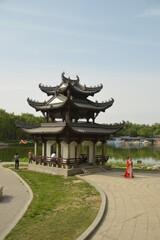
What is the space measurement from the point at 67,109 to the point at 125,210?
12.8 m

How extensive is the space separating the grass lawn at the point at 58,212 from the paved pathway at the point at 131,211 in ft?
2.33

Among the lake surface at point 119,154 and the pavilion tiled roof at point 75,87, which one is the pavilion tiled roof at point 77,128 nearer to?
the pavilion tiled roof at point 75,87

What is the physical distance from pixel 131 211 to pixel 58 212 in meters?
3.12

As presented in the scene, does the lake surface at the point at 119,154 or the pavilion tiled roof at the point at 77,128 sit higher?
the pavilion tiled roof at the point at 77,128

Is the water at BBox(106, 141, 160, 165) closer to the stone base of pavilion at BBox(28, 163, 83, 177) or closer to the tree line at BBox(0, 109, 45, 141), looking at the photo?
the stone base of pavilion at BBox(28, 163, 83, 177)

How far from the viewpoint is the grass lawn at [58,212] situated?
7.94 meters

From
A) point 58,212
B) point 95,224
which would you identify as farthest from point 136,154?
point 95,224

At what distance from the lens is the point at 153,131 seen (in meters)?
157

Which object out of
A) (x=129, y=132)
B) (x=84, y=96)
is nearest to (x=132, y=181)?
(x=84, y=96)

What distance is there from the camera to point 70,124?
21.5m

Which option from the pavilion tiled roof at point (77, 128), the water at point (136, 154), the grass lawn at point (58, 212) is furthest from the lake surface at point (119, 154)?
the grass lawn at point (58, 212)

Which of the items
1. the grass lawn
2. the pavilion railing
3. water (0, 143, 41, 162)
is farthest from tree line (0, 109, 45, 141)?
the grass lawn

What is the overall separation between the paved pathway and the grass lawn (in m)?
0.71

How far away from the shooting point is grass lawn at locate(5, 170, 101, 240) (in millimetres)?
7937
